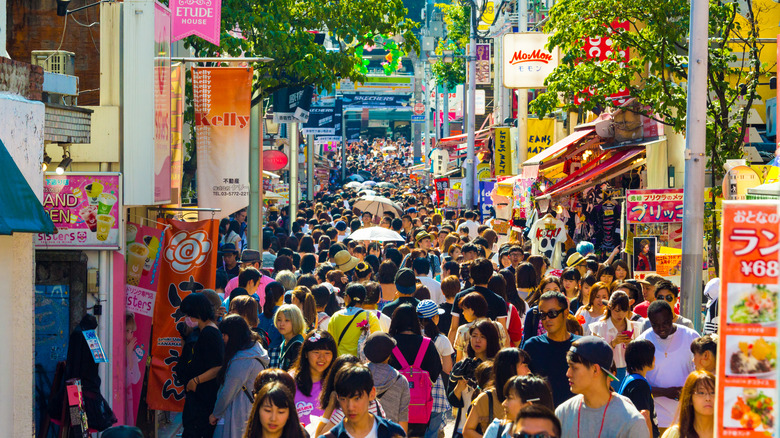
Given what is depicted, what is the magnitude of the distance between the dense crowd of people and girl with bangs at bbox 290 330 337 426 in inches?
0.4

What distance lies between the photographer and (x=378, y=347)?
23.6 ft

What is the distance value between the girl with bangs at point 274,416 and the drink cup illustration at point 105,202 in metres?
4.61

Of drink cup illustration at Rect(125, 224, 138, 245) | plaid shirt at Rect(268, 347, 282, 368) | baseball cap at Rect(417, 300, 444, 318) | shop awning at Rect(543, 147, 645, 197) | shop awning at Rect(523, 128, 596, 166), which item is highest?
shop awning at Rect(523, 128, 596, 166)

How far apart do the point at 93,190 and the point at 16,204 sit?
296 cm

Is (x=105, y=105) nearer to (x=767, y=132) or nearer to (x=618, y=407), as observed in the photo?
(x=618, y=407)

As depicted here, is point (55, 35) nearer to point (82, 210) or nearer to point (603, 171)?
point (82, 210)

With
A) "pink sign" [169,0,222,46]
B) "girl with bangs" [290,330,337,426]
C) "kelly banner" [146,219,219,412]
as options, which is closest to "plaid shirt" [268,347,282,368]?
"girl with bangs" [290,330,337,426]

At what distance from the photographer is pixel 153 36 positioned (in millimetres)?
10344

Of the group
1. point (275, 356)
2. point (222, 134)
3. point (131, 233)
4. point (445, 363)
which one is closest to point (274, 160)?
point (222, 134)

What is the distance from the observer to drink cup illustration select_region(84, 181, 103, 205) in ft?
31.8

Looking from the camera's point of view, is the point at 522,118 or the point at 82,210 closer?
the point at 82,210

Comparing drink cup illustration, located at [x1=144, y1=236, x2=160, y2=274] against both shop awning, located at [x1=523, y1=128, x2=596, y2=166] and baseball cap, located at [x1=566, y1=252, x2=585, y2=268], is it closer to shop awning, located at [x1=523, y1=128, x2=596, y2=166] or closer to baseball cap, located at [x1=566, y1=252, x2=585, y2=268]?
baseball cap, located at [x1=566, y1=252, x2=585, y2=268]

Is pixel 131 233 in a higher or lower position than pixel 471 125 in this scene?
lower

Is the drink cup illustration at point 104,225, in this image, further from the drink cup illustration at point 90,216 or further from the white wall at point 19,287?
the white wall at point 19,287
